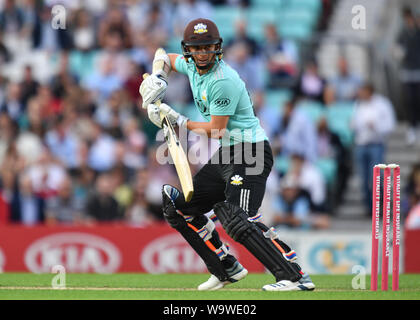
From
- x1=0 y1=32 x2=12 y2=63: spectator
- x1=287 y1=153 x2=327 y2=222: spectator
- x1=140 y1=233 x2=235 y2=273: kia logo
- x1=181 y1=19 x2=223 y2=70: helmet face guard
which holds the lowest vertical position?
x1=140 y1=233 x2=235 y2=273: kia logo

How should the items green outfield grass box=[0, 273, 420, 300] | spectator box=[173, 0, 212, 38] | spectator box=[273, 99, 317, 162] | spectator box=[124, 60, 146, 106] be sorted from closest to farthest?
green outfield grass box=[0, 273, 420, 300] → spectator box=[273, 99, 317, 162] → spectator box=[124, 60, 146, 106] → spectator box=[173, 0, 212, 38]

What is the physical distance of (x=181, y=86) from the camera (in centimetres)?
1221

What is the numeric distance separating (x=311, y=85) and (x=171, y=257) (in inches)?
155

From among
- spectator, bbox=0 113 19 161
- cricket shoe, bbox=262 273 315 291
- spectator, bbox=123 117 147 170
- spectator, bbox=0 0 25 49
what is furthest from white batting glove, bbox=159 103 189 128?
spectator, bbox=0 0 25 49

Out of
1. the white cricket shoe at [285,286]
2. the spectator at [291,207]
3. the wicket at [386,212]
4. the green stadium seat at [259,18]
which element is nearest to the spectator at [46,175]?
the spectator at [291,207]

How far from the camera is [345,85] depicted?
1254 centimetres

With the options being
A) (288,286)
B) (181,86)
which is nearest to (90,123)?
(181,86)

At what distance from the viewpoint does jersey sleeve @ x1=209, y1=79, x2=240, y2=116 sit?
253 inches

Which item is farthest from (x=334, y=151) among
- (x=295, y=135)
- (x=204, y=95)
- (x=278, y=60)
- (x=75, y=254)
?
(x=204, y=95)

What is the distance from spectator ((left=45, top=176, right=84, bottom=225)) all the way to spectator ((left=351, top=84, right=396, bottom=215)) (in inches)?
159

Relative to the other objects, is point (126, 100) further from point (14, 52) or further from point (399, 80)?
point (399, 80)

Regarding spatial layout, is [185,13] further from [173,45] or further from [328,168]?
[328,168]

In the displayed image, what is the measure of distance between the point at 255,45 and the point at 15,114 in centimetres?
395

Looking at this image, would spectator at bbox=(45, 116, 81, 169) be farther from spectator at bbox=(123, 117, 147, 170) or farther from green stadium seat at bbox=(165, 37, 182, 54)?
green stadium seat at bbox=(165, 37, 182, 54)
